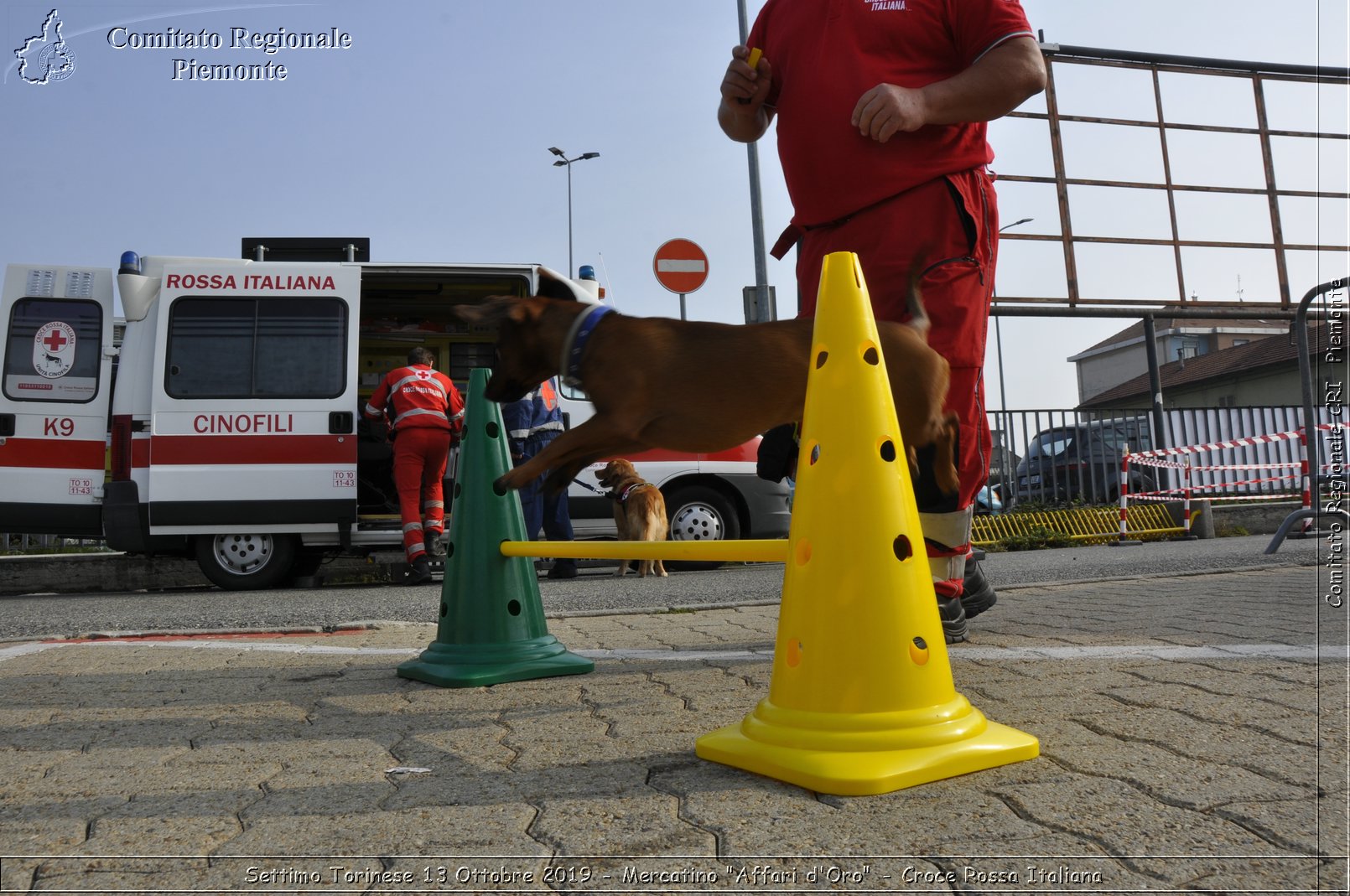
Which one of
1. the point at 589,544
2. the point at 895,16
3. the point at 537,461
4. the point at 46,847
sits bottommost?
the point at 46,847

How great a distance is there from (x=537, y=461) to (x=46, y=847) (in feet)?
3.35

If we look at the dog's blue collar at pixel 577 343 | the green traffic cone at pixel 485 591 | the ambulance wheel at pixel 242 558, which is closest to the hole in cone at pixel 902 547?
the dog's blue collar at pixel 577 343

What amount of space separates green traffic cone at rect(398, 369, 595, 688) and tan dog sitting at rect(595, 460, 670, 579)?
463cm

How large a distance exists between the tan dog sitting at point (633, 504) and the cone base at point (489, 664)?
15.3 ft

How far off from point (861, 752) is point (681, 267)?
6.90 feet

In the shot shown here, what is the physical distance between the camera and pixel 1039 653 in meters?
2.94

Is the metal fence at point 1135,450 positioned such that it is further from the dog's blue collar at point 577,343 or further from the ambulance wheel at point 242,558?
the dog's blue collar at point 577,343

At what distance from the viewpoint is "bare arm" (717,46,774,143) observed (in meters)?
2.65

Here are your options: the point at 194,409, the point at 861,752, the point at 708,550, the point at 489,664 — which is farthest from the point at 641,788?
the point at 194,409

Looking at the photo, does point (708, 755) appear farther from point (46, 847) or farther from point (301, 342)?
point (301, 342)

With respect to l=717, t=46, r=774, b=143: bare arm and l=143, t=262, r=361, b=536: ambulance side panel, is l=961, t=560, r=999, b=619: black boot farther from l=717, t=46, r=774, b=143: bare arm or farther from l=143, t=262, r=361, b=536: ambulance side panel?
l=143, t=262, r=361, b=536: ambulance side panel

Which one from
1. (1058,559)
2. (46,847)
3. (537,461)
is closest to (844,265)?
(537,461)

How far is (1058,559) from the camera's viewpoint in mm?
8125

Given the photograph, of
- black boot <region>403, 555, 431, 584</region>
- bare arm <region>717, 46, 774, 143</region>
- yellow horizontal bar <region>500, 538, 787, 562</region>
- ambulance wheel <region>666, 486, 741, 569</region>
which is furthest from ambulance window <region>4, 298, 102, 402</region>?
yellow horizontal bar <region>500, 538, 787, 562</region>
